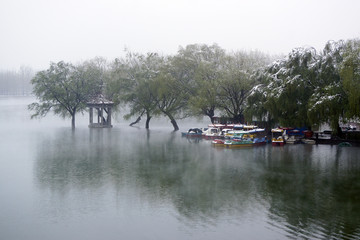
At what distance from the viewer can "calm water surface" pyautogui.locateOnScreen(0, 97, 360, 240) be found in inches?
555

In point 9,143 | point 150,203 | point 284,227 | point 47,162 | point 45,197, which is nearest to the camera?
point 284,227

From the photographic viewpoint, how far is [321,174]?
23.0 metres

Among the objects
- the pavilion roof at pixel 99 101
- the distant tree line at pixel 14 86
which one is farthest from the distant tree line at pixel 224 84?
the distant tree line at pixel 14 86

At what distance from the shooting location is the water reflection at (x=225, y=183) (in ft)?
49.8

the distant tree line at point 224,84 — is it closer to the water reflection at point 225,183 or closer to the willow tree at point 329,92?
the willow tree at point 329,92

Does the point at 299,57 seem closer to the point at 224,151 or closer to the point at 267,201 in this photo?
the point at 224,151

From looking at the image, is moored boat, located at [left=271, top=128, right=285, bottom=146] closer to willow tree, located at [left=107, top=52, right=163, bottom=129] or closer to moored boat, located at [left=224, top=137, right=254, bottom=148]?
moored boat, located at [left=224, top=137, right=254, bottom=148]

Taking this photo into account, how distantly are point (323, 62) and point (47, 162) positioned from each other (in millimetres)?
25670

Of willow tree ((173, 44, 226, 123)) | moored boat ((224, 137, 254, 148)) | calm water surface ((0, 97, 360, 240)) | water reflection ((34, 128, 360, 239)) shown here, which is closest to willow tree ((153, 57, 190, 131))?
willow tree ((173, 44, 226, 123))

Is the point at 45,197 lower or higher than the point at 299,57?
lower

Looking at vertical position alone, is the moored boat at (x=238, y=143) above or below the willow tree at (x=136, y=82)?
below

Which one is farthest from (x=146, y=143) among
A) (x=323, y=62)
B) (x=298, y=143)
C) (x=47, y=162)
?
(x=323, y=62)

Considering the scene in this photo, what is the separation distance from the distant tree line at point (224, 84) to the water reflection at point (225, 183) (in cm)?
433

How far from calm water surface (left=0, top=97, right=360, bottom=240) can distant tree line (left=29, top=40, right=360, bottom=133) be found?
522cm
